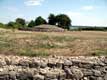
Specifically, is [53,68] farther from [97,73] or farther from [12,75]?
[97,73]

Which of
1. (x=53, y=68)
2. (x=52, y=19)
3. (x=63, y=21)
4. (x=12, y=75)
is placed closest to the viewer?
(x=12, y=75)

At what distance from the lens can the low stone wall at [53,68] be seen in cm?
734

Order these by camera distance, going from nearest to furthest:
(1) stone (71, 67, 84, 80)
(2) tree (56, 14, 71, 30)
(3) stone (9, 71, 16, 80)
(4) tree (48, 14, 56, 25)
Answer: (3) stone (9, 71, 16, 80) → (1) stone (71, 67, 84, 80) → (2) tree (56, 14, 71, 30) → (4) tree (48, 14, 56, 25)


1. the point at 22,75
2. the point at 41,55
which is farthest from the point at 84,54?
the point at 22,75

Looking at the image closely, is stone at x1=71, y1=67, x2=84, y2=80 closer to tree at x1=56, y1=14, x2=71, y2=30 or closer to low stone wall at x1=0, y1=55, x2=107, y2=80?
low stone wall at x1=0, y1=55, x2=107, y2=80

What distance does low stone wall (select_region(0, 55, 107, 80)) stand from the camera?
7.34m

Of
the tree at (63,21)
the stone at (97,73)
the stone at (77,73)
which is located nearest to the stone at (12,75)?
the stone at (77,73)

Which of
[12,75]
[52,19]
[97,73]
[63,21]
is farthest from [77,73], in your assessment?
[52,19]

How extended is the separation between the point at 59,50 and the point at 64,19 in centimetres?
5744

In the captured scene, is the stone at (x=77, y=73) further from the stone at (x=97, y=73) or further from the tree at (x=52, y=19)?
the tree at (x=52, y=19)

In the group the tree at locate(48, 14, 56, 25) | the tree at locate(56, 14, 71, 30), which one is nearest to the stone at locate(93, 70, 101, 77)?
the tree at locate(56, 14, 71, 30)

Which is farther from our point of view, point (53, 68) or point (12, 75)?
point (53, 68)

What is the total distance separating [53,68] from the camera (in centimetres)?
749

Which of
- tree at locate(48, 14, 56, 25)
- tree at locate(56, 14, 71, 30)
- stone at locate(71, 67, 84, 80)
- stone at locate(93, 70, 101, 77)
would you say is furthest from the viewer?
tree at locate(48, 14, 56, 25)
